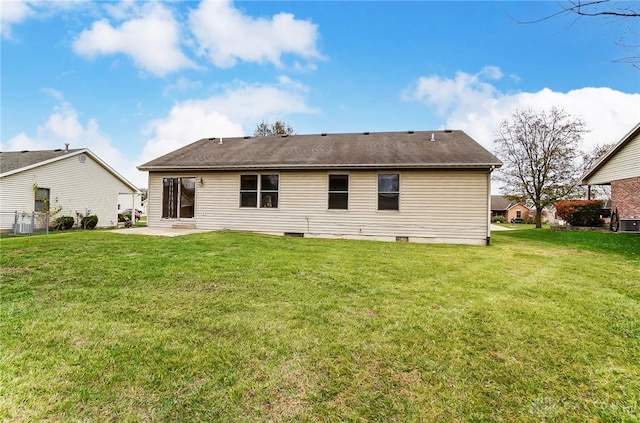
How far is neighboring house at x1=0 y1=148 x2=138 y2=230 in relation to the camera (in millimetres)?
15742

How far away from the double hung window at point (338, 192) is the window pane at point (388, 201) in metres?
1.19

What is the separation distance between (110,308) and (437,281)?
15.1 ft

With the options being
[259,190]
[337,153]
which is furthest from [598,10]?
[259,190]

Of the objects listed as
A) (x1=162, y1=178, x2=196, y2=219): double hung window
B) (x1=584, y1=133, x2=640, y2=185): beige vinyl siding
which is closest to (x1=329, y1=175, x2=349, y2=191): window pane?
(x1=162, y1=178, x2=196, y2=219): double hung window

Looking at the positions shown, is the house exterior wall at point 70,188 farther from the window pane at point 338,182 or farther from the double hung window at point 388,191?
the double hung window at point 388,191

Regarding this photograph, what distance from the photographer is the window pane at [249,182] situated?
1177cm

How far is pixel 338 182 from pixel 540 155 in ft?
60.0

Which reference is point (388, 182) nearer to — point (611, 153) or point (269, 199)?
point (269, 199)

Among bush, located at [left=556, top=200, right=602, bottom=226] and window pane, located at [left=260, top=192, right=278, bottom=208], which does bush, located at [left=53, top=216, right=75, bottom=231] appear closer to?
window pane, located at [left=260, top=192, right=278, bottom=208]

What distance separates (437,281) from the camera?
4945 millimetres

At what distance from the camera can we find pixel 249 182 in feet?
38.8

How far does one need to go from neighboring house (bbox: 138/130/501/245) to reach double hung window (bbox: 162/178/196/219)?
0.04 m

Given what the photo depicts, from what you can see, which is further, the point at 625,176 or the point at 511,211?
the point at 511,211

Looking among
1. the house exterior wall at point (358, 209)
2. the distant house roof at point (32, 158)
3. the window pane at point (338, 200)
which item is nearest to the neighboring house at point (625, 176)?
the house exterior wall at point (358, 209)
